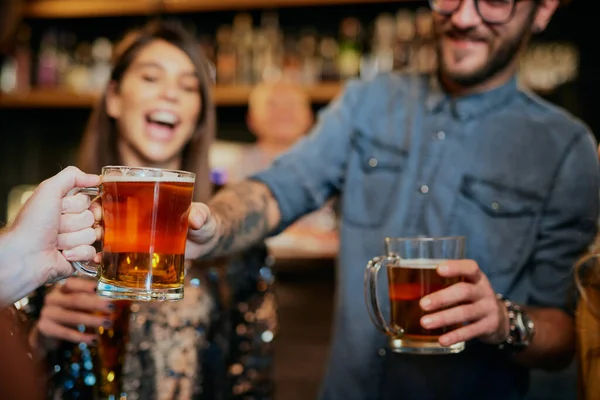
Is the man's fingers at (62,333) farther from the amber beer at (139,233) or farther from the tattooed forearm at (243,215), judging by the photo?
the amber beer at (139,233)

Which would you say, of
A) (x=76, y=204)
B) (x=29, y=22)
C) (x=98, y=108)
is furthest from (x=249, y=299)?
(x=29, y=22)

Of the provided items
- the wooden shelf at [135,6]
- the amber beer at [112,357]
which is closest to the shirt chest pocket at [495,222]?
the amber beer at [112,357]

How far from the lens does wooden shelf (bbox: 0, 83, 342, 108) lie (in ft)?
12.3

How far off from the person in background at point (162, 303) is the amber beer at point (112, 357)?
19 millimetres

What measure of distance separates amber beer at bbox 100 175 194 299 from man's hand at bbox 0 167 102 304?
0.10ft

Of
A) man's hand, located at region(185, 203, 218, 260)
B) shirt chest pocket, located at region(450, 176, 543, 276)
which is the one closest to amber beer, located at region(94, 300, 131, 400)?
man's hand, located at region(185, 203, 218, 260)

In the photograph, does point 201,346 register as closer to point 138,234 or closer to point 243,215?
point 243,215

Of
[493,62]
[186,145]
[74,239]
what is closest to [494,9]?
[493,62]

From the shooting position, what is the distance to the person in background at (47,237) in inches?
34.5

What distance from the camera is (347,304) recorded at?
1749 millimetres

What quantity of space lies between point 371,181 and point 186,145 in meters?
0.47

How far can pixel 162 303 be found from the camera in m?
1.61

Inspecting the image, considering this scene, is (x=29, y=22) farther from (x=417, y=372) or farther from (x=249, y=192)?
(x=417, y=372)

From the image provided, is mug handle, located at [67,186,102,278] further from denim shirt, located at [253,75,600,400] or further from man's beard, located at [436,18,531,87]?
man's beard, located at [436,18,531,87]
